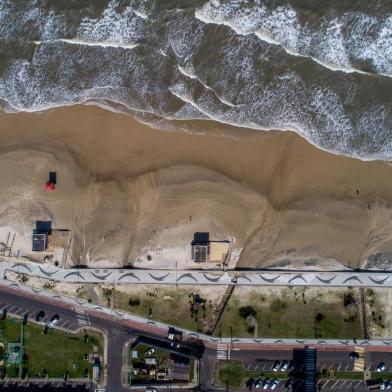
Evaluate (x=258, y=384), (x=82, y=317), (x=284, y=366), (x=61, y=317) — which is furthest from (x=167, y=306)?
(x=284, y=366)

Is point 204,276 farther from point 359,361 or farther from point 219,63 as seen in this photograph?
point 219,63

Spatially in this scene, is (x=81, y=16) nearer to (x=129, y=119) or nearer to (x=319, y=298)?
(x=129, y=119)

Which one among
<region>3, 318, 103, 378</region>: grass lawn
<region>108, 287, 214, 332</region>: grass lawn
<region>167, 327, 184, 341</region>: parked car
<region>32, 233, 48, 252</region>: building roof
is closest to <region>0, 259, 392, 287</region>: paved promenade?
<region>108, 287, 214, 332</region>: grass lawn

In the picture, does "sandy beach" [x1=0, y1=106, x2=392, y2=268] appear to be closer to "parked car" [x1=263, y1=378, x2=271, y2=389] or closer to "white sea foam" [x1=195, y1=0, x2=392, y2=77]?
"white sea foam" [x1=195, y1=0, x2=392, y2=77]

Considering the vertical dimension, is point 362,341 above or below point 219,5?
below

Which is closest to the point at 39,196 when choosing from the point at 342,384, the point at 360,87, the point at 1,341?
the point at 1,341

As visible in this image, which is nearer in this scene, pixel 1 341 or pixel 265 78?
pixel 265 78

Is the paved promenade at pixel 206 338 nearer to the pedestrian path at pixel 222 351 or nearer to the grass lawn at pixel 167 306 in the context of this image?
the pedestrian path at pixel 222 351
